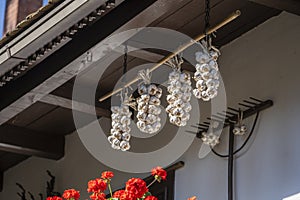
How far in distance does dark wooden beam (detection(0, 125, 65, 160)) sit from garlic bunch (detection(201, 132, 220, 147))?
181cm

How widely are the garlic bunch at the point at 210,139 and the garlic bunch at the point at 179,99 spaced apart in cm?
90

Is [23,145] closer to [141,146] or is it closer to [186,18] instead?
[141,146]

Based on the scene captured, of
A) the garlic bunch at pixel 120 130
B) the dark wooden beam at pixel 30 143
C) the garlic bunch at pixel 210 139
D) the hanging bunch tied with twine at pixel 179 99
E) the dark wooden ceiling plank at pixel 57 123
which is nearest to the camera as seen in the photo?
the hanging bunch tied with twine at pixel 179 99

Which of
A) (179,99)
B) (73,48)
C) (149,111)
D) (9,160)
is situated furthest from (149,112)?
(9,160)

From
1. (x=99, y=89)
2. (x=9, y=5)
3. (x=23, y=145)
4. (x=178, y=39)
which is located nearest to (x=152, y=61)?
(x=178, y=39)

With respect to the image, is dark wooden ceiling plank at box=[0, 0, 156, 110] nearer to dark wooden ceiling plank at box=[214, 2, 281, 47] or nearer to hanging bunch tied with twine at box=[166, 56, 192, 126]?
hanging bunch tied with twine at box=[166, 56, 192, 126]

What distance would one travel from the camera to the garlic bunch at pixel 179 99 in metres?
4.42

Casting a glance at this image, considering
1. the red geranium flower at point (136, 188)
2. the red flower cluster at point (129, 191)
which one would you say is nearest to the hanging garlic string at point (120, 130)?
the red flower cluster at point (129, 191)

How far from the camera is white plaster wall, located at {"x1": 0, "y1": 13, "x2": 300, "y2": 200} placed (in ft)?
16.0

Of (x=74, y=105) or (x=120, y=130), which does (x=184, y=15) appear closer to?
Result: (x=120, y=130)

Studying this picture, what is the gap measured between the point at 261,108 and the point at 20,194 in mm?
3123

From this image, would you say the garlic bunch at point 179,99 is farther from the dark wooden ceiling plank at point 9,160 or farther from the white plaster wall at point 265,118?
the dark wooden ceiling plank at point 9,160

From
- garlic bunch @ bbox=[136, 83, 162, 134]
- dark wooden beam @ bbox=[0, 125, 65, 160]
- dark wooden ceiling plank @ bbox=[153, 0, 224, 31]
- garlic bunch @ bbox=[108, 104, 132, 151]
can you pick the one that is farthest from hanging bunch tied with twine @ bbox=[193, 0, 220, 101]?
dark wooden beam @ bbox=[0, 125, 65, 160]

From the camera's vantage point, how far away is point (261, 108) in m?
5.11
